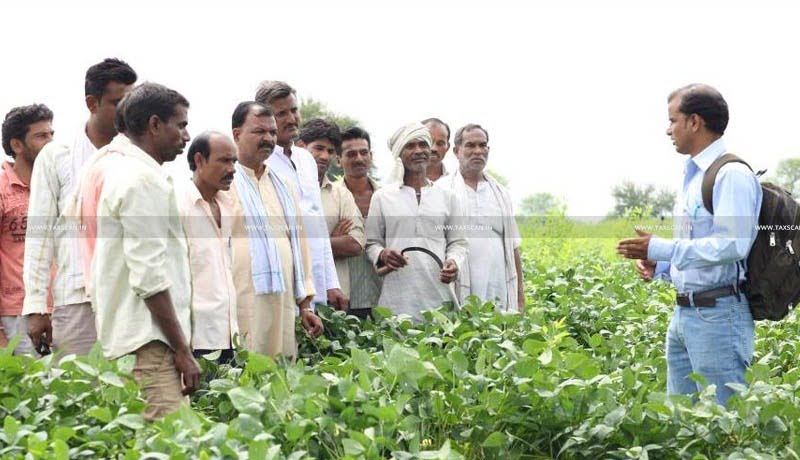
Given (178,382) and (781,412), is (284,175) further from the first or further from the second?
(781,412)

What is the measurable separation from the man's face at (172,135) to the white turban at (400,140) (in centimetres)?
236

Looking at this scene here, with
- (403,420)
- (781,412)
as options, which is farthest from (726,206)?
(403,420)

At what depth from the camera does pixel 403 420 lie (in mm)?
3877

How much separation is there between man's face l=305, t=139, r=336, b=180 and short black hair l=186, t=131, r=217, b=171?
1621 mm

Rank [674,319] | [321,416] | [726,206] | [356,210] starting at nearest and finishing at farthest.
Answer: [321,416], [726,206], [674,319], [356,210]

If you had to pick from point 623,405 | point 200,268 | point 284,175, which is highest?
point 284,175

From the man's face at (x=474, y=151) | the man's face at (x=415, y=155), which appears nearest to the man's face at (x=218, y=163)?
the man's face at (x=415, y=155)

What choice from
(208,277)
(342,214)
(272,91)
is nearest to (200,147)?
(208,277)

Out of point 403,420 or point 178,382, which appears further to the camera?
point 178,382

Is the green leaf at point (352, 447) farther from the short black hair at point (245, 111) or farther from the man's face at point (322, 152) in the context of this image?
the man's face at point (322, 152)

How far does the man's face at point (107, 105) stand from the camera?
204 inches

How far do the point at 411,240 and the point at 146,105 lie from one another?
253 cm

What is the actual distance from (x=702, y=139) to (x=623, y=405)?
4.09 ft

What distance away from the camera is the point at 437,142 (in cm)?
799
